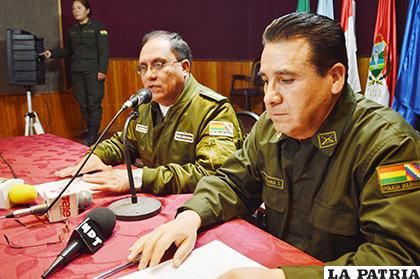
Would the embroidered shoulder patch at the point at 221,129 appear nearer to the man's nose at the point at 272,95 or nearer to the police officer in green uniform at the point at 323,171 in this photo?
the police officer in green uniform at the point at 323,171

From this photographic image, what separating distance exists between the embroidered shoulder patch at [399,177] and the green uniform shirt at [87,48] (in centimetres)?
431

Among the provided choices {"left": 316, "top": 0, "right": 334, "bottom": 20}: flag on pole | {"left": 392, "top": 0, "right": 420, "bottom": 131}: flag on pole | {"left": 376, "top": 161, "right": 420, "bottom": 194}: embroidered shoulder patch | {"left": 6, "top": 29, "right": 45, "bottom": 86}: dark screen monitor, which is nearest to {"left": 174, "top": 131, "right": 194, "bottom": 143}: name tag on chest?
{"left": 376, "top": 161, "right": 420, "bottom": 194}: embroidered shoulder patch

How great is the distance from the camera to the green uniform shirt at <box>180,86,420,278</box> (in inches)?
31.1

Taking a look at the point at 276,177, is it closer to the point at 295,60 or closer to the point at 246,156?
the point at 246,156

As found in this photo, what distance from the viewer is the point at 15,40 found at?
160 inches

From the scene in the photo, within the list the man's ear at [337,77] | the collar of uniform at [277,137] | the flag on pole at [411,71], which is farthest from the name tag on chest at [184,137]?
the flag on pole at [411,71]

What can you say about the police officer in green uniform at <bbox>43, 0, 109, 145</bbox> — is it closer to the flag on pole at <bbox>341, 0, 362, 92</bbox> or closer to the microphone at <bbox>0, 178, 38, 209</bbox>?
the flag on pole at <bbox>341, 0, 362, 92</bbox>

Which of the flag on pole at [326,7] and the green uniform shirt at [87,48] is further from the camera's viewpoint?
the flag on pole at [326,7]

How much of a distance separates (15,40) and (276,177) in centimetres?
392

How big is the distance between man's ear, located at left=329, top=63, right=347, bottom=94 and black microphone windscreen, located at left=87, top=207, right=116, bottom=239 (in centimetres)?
68

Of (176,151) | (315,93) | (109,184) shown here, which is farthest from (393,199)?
(176,151)

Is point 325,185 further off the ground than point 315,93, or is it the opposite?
point 315,93

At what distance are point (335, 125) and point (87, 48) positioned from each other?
4.22m

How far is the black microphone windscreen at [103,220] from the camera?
970 mm
